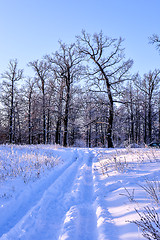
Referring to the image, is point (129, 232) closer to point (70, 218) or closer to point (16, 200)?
point (70, 218)

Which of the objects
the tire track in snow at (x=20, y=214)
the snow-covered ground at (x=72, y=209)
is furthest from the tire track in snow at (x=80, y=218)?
the tire track in snow at (x=20, y=214)

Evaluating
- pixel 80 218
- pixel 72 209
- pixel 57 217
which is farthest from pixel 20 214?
pixel 80 218

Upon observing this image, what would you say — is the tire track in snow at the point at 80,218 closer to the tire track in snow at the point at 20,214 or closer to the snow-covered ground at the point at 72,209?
the snow-covered ground at the point at 72,209

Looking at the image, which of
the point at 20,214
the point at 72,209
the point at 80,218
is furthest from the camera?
the point at 72,209

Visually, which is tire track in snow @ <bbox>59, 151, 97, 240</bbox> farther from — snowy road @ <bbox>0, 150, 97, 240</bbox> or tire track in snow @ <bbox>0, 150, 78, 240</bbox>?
tire track in snow @ <bbox>0, 150, 78, 240</bbox>

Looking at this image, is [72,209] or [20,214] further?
[72,209]

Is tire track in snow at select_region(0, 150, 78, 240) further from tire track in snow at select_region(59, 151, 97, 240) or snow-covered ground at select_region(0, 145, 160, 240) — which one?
tire track in snow at select_region(59, 151, 97, 240)

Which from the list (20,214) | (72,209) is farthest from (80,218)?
(20,214)

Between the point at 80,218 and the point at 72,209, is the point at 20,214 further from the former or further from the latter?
the point at 80,218

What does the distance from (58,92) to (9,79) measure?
835 centimetres

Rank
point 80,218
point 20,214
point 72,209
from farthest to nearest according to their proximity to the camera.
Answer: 1. point 72,209
2. point 20,214
3. point 80,218

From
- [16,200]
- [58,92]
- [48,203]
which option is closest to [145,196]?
[48,203]

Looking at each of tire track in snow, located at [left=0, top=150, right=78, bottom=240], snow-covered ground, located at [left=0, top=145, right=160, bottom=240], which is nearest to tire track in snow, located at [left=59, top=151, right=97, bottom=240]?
snow-covered ground, located at [left=0, top=145, right=160, bottom=240]

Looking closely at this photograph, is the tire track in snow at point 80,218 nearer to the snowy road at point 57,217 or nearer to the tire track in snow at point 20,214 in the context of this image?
the snowy road at point 57,217
